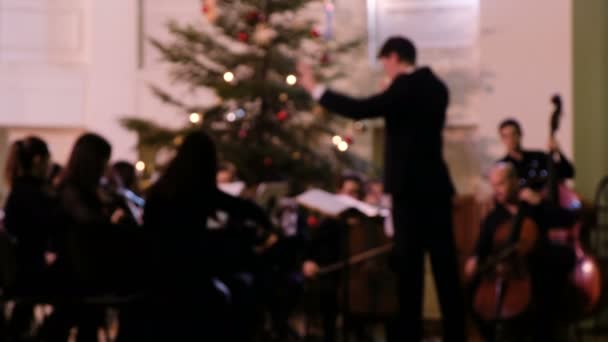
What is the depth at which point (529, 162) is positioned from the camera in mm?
6242

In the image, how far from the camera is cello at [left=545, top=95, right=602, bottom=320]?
5555 millimetres

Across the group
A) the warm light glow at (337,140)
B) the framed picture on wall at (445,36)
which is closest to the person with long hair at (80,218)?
the warm light glow at (337,140)

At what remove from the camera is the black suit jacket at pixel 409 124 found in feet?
16.2

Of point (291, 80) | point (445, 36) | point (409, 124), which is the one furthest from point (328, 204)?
point (445, 36)

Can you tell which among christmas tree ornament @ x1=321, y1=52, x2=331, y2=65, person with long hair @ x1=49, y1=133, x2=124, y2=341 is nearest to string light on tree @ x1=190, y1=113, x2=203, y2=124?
christmas tree ornament @ x1=321, y1=52, x2=331, y2=65

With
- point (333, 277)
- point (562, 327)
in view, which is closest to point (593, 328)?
point (562, 327)

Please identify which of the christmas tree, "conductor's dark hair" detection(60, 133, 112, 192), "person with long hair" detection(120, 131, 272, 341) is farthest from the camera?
the christmas tree

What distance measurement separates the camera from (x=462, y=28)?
8258 mm

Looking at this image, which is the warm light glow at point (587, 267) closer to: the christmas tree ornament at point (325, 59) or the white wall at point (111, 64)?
the christmas tree ornament at point (325, 59)

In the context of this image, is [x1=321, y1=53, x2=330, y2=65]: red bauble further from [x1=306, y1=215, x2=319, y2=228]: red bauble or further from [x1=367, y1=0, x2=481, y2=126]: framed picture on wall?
[x1=306, y1=215, x2=319, y2=228]: red bauble

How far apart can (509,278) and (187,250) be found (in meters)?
2.00

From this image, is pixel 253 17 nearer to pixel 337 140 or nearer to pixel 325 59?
pixel 325 59

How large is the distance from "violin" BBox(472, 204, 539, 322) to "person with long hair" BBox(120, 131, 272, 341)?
1.71 metres

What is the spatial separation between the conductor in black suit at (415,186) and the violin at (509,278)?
0.46 meters
